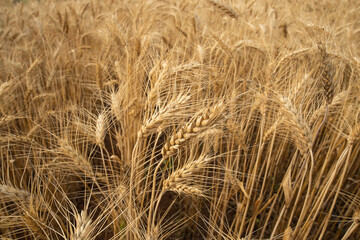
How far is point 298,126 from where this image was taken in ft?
2.97

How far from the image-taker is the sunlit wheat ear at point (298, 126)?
899mm

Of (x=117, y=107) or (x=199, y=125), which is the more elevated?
(x=199, y=125)

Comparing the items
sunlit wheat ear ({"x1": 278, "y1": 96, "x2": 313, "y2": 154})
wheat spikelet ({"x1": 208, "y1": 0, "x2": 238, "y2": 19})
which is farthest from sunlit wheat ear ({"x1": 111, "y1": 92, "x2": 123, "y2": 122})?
wheat spikelet ({"x1": 208, "y1": 0, "x2": 238, "y2": 19})

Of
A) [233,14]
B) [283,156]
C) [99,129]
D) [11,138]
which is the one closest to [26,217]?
[99,129]

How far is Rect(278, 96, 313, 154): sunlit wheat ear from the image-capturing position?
0.90 meters

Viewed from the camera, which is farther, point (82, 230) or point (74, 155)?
point (74, 155)

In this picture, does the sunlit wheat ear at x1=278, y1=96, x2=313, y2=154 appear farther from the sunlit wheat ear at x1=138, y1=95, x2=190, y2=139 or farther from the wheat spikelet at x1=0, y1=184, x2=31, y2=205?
the wheat spikelet at x1=0, y1=184, x2=31, y2=205

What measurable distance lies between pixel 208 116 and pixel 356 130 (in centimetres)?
72

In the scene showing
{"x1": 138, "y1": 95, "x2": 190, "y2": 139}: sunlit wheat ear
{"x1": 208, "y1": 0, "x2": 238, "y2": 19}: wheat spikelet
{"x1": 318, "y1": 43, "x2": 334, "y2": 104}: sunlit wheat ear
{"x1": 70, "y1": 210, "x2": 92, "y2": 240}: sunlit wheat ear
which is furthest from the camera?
{"x1": 208, "y1": 0, "x2": 238, "y2": 19}: wheat spikelet

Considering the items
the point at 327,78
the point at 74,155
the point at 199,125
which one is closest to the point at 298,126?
the point at 327,78

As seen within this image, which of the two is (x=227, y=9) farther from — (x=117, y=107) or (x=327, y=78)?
(x=117, y=107)

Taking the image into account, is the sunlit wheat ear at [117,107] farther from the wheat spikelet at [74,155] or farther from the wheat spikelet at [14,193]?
the wheat spikelet at [14,193]

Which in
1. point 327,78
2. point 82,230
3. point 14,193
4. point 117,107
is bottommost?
point 14,193

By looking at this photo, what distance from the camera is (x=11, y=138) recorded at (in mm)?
1209
